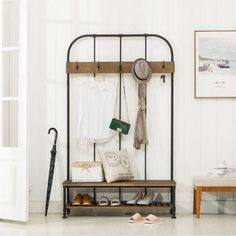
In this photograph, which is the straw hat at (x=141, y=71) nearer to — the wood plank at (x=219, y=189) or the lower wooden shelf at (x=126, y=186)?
the lower wooden shelf at (x=126, y=186)

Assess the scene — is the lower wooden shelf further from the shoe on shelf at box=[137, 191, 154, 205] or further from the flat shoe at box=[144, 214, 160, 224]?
the flat shoe at box=[144, 214, 160, 224]

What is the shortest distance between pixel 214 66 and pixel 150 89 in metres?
0.73

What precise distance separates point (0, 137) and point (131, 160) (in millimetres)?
1424

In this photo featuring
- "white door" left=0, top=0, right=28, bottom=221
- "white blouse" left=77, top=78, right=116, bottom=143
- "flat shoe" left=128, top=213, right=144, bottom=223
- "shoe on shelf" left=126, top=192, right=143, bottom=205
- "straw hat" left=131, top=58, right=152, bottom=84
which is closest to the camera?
"white door" left=0, top=0, right=28, bottom=221

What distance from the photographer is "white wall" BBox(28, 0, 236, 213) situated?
5992 mm

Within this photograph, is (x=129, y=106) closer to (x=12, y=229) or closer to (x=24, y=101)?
(x=24, y=101)

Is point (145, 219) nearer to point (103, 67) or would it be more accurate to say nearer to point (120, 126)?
point (120, 126)

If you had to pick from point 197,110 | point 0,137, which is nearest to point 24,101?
point 0,137

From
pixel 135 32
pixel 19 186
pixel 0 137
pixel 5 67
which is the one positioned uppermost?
pixel 135 32

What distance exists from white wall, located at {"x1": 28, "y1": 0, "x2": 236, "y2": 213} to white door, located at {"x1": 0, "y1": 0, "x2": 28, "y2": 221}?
0.36m

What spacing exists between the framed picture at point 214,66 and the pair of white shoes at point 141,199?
46.6 inches

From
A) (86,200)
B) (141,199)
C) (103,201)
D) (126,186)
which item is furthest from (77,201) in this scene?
(141,199)

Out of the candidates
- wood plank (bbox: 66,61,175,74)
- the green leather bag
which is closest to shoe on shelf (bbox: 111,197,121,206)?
the green leather bag

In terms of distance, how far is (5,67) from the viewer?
579cm
